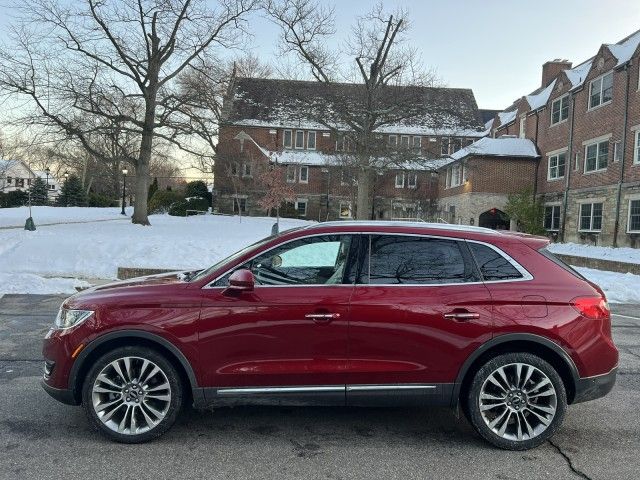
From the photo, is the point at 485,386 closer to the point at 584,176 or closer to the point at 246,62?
the point at 584,176

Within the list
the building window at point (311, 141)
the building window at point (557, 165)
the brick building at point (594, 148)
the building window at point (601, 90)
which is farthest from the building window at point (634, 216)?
the building window at point (311, 141)

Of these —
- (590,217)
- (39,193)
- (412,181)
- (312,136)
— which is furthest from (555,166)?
(39,193)

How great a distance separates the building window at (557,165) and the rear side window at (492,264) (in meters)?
29.1

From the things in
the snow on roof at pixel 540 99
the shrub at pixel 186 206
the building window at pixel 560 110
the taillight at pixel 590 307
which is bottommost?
the taillight at pixel 590 307

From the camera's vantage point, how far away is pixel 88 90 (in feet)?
76.2

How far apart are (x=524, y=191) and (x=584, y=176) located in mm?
4323

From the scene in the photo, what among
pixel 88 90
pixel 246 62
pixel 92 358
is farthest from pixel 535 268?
pixel 246 62

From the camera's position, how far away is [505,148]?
3322cm

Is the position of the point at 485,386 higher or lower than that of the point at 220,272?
lower

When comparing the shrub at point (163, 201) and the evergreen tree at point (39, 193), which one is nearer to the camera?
the shrub at point (163, 201)

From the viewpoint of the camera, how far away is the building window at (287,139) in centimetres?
4925

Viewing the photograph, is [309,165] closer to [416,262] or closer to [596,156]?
[596,156]

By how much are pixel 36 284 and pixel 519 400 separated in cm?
1038

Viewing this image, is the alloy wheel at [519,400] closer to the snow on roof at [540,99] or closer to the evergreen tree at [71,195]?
the snow on roof at [540,99]
